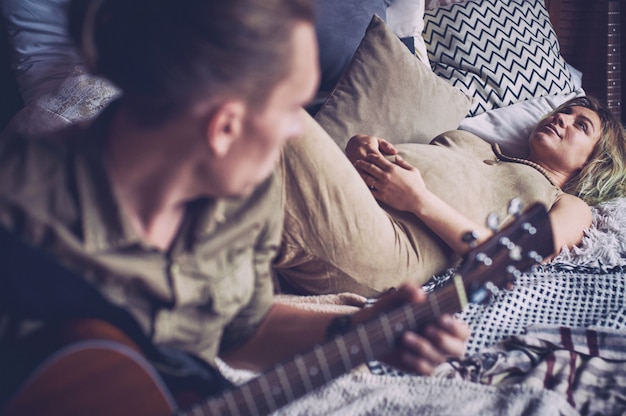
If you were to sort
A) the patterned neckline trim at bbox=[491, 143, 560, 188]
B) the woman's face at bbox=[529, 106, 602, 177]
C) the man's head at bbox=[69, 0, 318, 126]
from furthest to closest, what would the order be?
1. the woman's face at bbox=[529, 106, 602, 177]
2. the patterned neckline trim at bbox=[491, 143, 560, 188]
3. the man's head at bbox=[69, 0, 318, 126]

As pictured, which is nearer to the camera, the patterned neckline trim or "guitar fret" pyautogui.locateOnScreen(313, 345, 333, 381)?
"guitar fret" pyautogui.locateOnScreen(313, 345, 333, 381)

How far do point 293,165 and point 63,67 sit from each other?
835 millimetres

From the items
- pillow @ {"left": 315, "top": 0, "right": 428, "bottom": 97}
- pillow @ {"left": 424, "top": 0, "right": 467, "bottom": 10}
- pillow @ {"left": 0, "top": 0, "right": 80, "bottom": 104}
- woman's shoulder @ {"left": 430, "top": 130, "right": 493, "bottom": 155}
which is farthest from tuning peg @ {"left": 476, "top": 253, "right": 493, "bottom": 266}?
pillow @ {"left": 424, "top": 0, "right": 467, "bottom": 10}

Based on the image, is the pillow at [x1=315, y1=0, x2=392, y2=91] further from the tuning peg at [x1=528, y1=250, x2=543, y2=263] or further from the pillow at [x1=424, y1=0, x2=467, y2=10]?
the tuning peg at [x1=528, y1=250, x2=543, y2=263]

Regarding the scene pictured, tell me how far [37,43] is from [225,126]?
1.16 m

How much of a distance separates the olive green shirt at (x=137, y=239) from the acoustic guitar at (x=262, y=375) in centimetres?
7

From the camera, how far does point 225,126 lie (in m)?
0.63

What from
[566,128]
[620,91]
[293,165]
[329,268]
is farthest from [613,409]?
[620,91]

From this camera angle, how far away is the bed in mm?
960

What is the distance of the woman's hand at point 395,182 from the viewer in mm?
1238

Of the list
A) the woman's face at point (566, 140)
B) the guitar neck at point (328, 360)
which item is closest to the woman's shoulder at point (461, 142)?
the woman's face at point (566, 140)

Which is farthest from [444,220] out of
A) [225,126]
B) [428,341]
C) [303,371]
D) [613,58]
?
[613,58]

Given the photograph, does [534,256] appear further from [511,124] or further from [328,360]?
[511,124]

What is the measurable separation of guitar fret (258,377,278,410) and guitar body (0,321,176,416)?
115 mm
